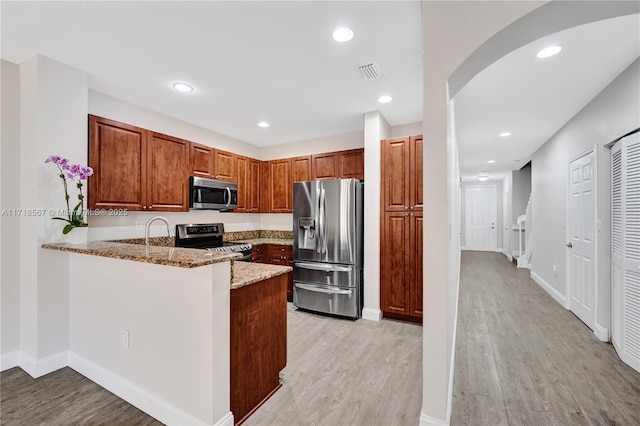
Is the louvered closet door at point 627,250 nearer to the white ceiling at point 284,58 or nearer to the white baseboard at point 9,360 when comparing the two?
the white ceiling at point 284,58

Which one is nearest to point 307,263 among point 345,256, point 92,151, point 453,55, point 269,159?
point 345,256

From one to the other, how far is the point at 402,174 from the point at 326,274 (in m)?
1.57

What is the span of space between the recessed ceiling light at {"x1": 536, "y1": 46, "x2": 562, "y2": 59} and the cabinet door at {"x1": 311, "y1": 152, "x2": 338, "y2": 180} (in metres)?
2.51

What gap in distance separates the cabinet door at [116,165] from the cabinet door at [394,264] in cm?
288

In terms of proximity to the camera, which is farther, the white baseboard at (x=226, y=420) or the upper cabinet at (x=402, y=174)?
the upper cabinet at (x=402, y=174)

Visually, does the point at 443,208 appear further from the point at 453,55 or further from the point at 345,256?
the point at 345,256

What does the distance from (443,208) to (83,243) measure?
2.86 meters

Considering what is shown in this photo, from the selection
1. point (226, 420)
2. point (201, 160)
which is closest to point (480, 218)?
point (201, 160)

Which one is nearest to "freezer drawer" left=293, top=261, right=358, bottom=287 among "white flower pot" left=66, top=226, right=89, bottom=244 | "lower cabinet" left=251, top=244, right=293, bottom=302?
"lower cabinet" left=251, top=244, right=293, bottom=302

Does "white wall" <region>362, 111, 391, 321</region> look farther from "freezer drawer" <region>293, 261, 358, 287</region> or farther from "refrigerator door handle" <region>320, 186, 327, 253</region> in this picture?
"refrigerator door handle" <region>320, 186, 327, 253</region>

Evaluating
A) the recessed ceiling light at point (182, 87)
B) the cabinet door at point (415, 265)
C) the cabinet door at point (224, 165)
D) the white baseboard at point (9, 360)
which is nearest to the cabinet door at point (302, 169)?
the cabinet door at point (224, 165)

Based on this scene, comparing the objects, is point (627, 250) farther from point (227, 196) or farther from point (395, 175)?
point (227, 196)

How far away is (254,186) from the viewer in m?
4.82

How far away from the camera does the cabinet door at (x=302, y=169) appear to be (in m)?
4.45
